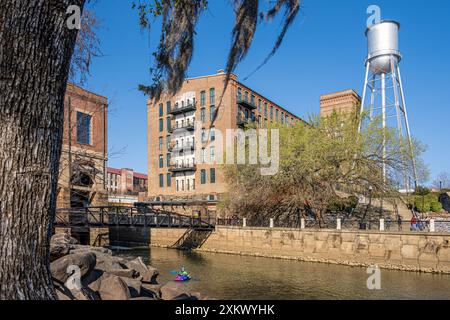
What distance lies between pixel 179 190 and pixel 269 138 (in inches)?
798

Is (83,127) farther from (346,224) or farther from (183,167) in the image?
(183,167)

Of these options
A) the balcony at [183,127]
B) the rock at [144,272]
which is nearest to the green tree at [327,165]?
the rock at [144,272]

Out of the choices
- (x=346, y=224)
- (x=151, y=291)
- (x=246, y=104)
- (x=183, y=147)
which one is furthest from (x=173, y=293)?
(x=246, y=104)

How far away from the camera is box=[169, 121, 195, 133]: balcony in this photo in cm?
4491

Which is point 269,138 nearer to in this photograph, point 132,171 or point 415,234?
point 415,234

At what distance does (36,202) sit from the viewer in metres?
2.86

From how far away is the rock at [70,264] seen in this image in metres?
7.81

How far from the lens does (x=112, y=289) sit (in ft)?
27.6

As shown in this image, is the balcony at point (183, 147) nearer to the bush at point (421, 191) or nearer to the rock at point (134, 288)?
the bush at point (421, 191)

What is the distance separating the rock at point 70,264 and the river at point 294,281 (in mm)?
6104

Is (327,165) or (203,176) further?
(203,176)

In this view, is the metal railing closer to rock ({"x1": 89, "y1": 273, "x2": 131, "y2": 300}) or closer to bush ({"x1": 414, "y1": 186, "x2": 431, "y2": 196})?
bush ({"x1": 414, "y1": 186, "x2": 431, "y2": 196})

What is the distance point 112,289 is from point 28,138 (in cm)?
648
